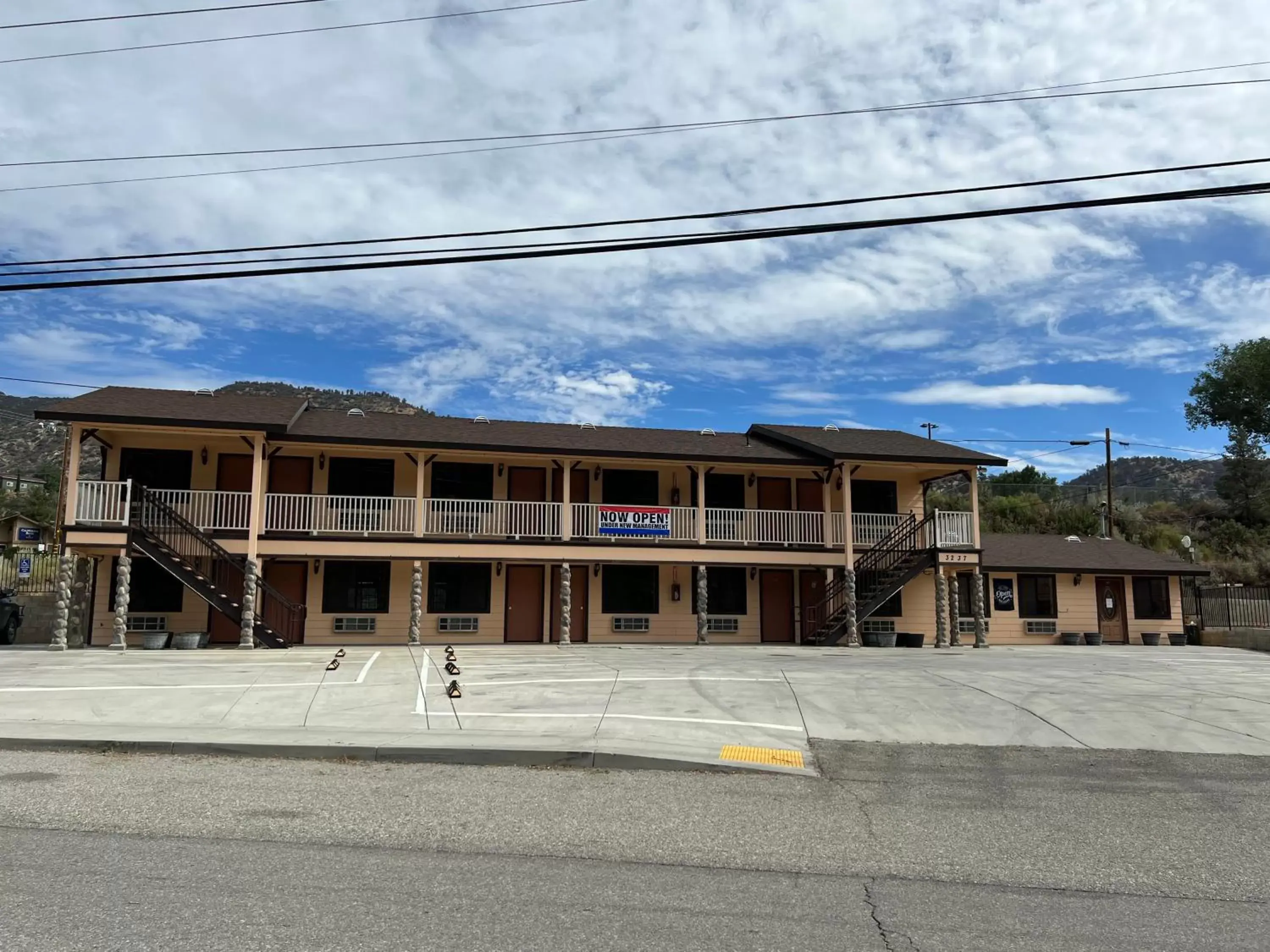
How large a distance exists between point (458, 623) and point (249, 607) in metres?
5.30

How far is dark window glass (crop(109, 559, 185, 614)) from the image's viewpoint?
21719 mm

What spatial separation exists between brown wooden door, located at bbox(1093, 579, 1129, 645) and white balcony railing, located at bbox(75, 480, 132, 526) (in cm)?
2750

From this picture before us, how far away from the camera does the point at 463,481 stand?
2391 cm

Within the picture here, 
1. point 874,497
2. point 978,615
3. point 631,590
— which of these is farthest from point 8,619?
point 978,615

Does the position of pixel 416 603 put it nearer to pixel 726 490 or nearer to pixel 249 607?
pixel 249 607

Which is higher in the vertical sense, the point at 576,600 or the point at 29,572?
the point at 29,572

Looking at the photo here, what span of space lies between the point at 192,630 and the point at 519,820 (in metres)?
17.9

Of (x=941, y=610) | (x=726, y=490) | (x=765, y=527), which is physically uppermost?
(x=726, y=490)

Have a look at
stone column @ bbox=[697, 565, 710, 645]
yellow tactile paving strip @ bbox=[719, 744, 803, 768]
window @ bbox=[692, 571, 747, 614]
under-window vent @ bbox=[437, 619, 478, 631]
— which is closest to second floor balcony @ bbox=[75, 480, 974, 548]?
stone column @ bbox=[697, 565, 710, 645]

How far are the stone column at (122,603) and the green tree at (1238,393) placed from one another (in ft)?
176

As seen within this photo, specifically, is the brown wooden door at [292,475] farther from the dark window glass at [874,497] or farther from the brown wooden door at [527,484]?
the dark window glass at [874,497]

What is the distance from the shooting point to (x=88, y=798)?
713 cm

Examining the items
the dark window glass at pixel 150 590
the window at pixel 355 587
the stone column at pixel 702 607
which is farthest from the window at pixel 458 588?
the dark window glass at pixel 150 590

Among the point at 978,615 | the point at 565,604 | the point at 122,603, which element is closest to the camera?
the point at 122,603
